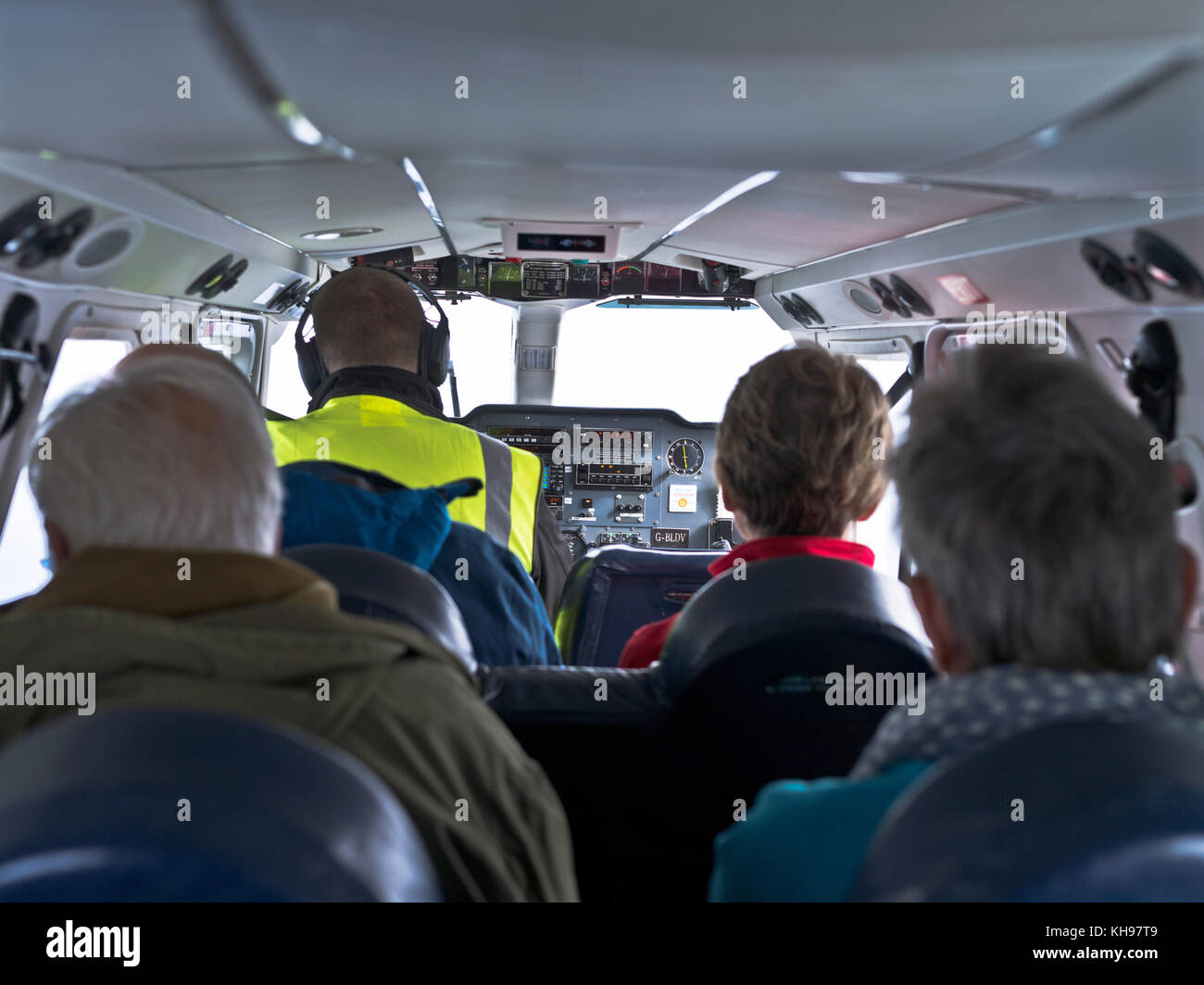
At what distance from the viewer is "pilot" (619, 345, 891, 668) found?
Answer: 1.92m

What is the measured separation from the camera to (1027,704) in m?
0.86

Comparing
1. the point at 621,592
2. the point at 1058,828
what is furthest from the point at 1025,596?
the point at 621,592

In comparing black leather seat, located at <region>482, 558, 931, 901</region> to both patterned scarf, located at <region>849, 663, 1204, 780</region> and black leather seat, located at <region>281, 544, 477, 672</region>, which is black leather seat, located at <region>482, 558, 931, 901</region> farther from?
patterned scarf, located at <region>849, 663, 1204, 780</region>

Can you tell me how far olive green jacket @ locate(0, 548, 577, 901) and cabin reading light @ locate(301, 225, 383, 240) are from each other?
2.66 meters

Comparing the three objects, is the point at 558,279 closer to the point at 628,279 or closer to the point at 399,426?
the point at 628,279

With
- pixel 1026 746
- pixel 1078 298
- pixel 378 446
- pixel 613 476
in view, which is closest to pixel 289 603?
pixel 1026 746

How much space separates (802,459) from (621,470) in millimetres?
3504

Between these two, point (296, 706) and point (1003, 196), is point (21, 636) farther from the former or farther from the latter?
point (1003, 196)

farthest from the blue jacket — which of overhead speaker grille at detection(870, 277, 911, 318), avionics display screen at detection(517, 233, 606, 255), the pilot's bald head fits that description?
overhead speaker grille at detection(870, 277, 911, 318)

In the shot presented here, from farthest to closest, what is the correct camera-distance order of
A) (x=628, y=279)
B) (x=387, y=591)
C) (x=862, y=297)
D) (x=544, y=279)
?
(x=544, y=279) < (x=628, y=279) < (x=862, y=297) < (x=387, y=591)

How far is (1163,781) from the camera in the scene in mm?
746

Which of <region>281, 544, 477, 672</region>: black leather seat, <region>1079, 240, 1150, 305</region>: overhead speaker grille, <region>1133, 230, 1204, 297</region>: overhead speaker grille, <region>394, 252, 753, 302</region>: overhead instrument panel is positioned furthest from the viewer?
<region>394, 252, 753, 302</region>: overhead instrument panel

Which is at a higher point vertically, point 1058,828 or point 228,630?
point 228,630

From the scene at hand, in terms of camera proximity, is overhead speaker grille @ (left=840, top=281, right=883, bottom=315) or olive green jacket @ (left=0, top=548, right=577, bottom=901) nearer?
olive green jacket @ (left=0, top=548, right=577, bottom=901)
